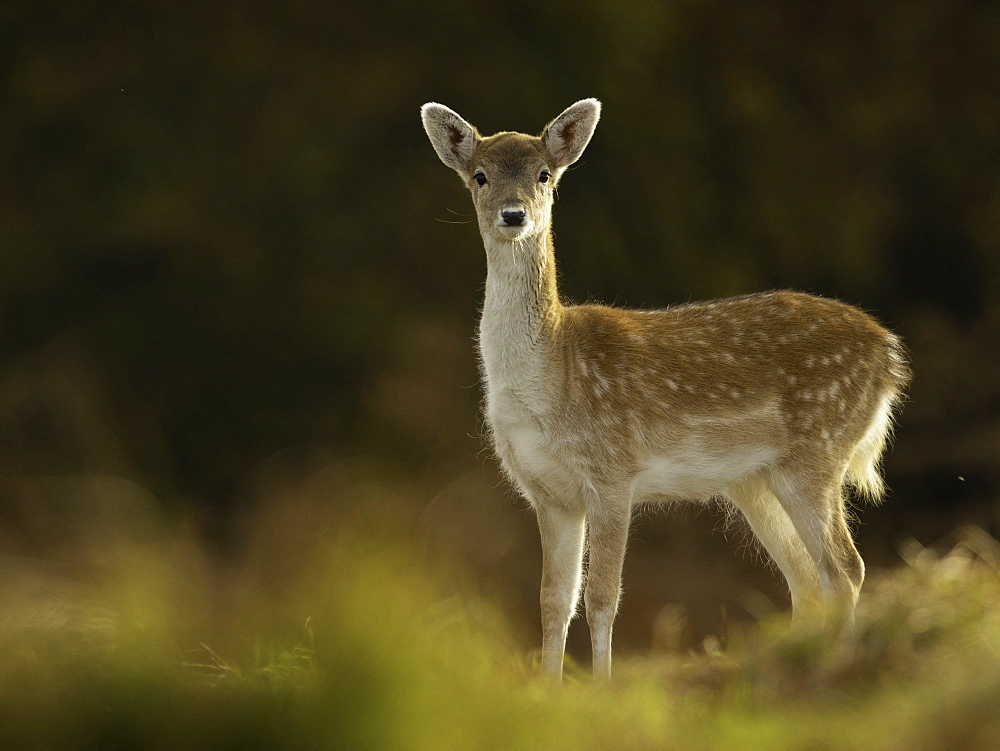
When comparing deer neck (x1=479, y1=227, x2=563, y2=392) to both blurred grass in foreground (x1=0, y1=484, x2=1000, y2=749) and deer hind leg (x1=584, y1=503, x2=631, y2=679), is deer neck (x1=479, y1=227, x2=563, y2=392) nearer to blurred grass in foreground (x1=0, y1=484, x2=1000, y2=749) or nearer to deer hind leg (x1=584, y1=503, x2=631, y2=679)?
deer hind leg (x1=584, y1=503, x2=631, y2=679)

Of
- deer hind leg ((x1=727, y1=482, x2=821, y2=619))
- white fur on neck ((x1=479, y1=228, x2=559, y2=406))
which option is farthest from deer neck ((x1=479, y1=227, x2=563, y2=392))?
deer hind leg ((x1=727, y1=482, x2=821, y2=619))

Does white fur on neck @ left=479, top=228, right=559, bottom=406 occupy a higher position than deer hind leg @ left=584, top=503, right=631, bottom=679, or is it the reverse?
white fur on neck @ left=479, top=228, right=559, bottom=406

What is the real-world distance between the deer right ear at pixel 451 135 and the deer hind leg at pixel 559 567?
1.79 metres

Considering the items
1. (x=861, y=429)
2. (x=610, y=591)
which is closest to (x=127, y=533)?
(x=610, y=591)

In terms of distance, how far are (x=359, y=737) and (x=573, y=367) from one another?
3267 millimetres

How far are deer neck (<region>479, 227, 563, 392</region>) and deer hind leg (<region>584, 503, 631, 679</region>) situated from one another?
71cm

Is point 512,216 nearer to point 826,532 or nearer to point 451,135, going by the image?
point 451,135

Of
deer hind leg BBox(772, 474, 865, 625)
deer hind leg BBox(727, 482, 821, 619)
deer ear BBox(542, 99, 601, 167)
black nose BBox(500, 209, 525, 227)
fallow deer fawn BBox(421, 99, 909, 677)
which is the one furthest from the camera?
deer hind leg BBox(727, 482, 821, 619)

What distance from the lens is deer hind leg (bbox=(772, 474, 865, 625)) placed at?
5.48 m

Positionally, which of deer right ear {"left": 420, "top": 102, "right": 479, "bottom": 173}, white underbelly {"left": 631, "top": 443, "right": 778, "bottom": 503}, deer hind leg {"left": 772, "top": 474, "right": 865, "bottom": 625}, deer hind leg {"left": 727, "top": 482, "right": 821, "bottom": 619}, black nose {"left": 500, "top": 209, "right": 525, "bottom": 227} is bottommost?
deer hind leg {"left": 727, "top": 482, "right": 821, "bottom": 619}

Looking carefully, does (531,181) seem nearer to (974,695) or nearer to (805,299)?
(805,299)

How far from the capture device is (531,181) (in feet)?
18.0

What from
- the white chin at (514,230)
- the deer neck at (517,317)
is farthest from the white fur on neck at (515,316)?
the white chin at (514,230)

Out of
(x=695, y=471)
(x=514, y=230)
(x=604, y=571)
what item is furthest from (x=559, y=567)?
(x=514, y=230)
